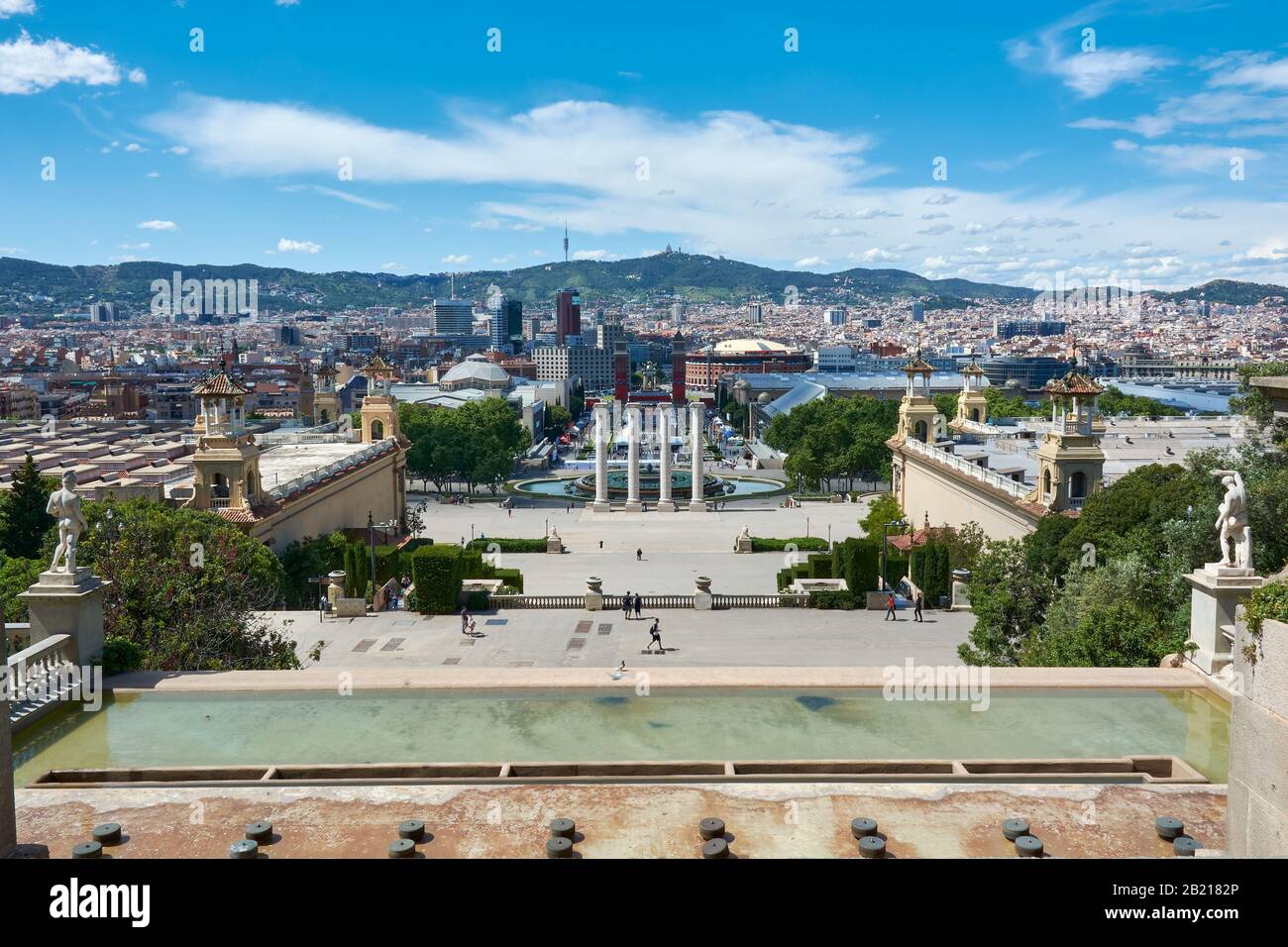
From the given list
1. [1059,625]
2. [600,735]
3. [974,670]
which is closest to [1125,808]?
[974,670]

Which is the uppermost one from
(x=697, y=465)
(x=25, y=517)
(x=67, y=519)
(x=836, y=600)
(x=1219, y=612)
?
(x=67, y=519)

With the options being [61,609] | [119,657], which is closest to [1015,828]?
[119,657]

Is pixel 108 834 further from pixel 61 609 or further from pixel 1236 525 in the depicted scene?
pixel 1236 525

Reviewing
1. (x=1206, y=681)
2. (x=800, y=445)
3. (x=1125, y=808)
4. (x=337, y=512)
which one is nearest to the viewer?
(x=1125, y=808)
